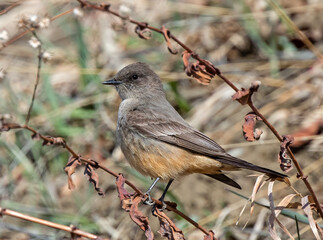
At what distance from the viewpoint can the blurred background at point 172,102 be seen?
17.9 ft

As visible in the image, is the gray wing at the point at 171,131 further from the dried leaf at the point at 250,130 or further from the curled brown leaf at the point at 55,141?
the curled brown leaf at the point at 55,141

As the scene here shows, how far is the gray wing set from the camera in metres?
4.13

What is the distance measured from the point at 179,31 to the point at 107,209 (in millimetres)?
2537

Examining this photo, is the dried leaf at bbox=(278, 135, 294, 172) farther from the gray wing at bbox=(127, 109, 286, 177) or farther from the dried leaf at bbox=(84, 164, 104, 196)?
the gray wing at bbox=(127, 109, 286, 177)

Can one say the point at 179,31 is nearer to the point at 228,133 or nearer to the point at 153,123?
the point at 228,133

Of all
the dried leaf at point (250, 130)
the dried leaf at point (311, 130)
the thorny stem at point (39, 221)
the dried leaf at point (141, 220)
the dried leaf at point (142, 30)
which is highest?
the dried leaf at point (311, 130)

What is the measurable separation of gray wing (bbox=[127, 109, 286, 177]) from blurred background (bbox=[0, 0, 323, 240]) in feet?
2.47

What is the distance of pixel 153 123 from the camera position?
Result: 176 inches

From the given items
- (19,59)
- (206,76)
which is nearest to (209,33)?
(19,59)

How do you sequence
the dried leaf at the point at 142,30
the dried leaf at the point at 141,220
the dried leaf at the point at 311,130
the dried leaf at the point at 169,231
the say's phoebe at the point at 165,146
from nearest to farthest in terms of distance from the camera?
the dried leaf at the point at 141,220, the dried leaf at the point at 169,231, the dried leaf at the point at 142,30, the say's phoebe at the point at 165,146, the dried leaf at the point at 311,130

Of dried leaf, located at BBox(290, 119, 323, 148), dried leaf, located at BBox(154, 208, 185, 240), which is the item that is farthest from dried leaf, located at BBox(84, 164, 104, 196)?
dried leaf, located at BBox(290, 119, 323, 148)

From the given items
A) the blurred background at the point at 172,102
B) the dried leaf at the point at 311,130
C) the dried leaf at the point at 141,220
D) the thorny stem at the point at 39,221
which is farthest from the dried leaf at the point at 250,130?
the dried leaf at the point at 311,130

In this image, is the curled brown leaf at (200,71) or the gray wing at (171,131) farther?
the gray wing at (171,131)

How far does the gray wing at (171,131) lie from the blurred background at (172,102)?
0.75 meters
